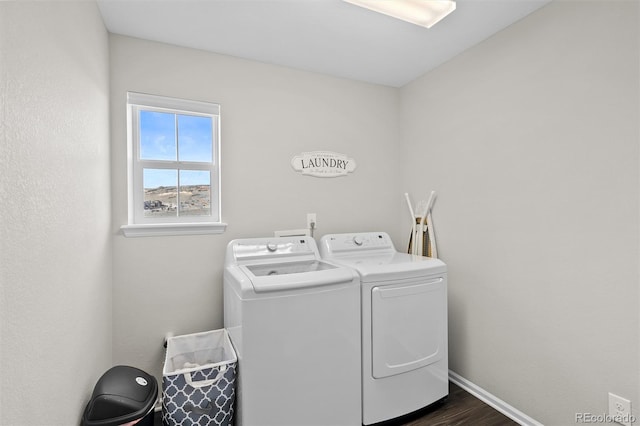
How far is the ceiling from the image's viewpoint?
1.77 meters

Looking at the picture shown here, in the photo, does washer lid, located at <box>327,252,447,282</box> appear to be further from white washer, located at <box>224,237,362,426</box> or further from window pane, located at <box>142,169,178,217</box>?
window pane, located at <box>142,169,178,217</box>

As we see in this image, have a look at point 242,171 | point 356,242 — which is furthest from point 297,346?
point 242,171

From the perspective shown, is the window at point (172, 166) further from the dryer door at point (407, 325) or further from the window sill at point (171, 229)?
the dryer door at point (407, 325)

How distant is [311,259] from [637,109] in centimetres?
192

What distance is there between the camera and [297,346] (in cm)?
169

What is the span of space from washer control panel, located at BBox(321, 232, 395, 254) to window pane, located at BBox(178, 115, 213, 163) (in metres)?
1.09

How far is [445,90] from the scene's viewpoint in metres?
2.46

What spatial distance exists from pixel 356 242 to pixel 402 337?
2.72 feet

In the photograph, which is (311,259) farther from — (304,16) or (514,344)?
(304,16)

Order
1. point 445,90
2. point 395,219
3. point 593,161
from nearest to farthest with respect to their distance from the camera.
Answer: point 593,161, point 445,90, point 395,219

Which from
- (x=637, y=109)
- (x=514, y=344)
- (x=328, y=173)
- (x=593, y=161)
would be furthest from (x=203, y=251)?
(x=637, y=109)

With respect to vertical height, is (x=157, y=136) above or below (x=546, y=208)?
above

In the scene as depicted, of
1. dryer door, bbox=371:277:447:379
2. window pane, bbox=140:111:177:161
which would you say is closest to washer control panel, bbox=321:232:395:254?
dryer door, bbox=371:277:447:379

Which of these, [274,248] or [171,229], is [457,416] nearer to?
[274,248]
